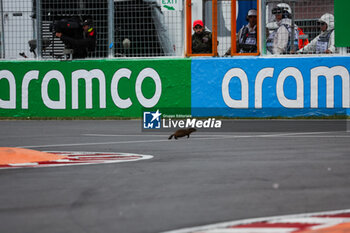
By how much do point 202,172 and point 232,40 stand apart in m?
10.8

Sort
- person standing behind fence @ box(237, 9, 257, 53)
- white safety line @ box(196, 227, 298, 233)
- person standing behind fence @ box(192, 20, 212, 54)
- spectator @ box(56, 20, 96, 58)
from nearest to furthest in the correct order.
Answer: white safety line @ box(196, 227, 298, 233) → person standing behind fence @ box(237, 9, 257, 53) → person standing behind fence @ box(192, 20, 212, 54) → spectator @ box(56, 20, 96, 58)

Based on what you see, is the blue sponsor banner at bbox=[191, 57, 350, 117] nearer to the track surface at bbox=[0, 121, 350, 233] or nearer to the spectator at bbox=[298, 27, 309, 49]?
the spectator at bbox=[298, 27, 309, 49]

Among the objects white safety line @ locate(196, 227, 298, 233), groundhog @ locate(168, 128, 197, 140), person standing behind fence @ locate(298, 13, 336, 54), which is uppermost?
person standing behind fence @ locate(298, 13, 336, 54)

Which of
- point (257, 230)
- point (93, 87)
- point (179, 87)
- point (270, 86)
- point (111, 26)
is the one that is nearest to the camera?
point (257, 230)

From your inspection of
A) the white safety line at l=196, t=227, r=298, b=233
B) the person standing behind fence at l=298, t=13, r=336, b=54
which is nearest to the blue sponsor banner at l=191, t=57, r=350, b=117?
the person standing behind fence at l=298, t=13, r=336, b=54

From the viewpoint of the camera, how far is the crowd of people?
57.3 ft

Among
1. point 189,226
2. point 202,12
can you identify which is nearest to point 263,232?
point 189,226

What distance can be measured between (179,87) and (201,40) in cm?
137

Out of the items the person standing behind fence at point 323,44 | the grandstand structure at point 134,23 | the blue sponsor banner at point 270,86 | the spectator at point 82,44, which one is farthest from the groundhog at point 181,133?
the spectator at point 82,44

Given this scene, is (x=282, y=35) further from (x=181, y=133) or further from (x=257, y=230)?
(x=257, y=230)

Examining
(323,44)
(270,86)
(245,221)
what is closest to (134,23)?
(270,86)

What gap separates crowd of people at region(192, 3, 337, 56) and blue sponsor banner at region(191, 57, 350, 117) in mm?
470

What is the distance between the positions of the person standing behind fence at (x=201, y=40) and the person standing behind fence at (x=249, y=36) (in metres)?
0.76

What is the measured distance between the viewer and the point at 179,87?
18047mm
